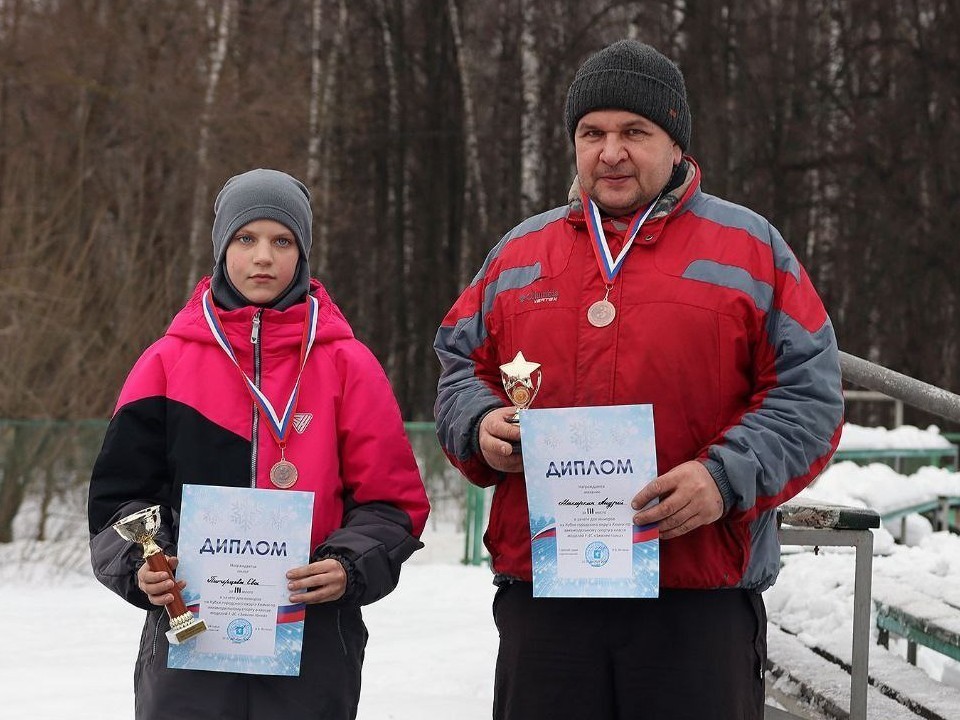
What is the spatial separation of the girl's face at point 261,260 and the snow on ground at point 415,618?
244 centimetres

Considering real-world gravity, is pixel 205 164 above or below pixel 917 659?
above

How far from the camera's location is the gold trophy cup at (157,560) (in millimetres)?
2807

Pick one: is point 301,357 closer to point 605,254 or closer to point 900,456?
point 605,254

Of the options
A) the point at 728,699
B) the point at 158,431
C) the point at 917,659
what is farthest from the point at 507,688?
the point at 917,659

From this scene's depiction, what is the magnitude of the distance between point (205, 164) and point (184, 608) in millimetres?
14041

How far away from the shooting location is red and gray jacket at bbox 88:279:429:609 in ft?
9.96

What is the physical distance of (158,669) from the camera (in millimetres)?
3008

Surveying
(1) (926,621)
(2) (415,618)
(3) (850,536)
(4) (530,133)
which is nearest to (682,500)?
(3) (850,536)

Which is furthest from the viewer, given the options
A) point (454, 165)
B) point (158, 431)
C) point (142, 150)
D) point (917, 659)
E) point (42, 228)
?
point (454, 165)

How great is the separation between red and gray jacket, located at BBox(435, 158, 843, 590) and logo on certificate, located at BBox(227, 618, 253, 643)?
548mm

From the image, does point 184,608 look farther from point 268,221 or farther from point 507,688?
point 268,221

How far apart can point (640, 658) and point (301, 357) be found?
1016mm

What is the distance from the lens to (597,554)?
2.69 m

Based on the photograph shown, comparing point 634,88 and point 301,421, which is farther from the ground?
point 634,88
